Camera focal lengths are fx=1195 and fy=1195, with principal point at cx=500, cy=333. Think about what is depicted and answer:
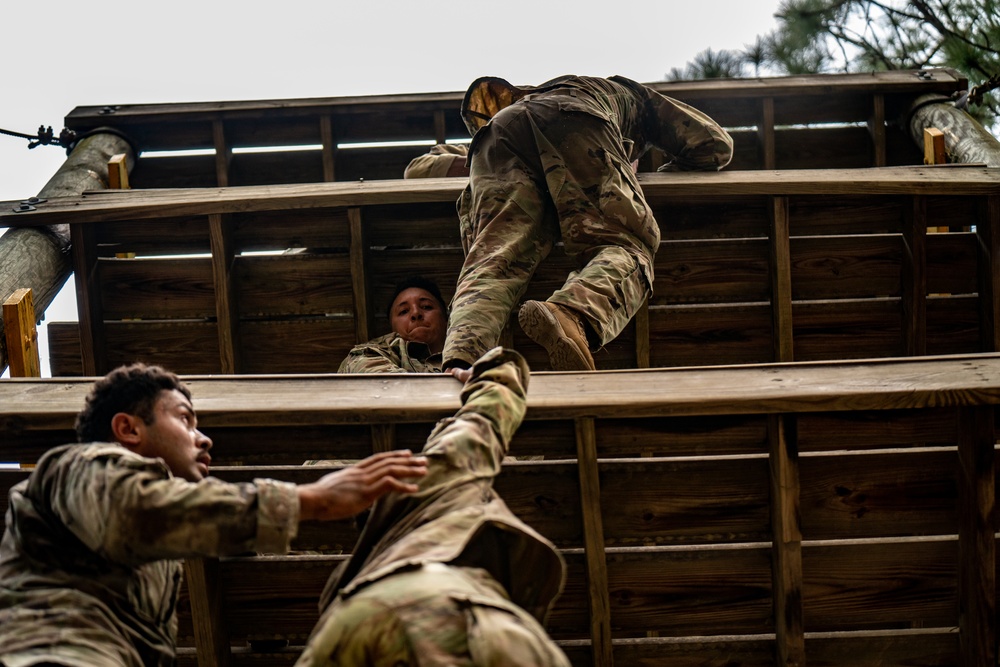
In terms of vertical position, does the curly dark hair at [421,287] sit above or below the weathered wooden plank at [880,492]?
above

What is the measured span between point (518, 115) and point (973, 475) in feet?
7.74

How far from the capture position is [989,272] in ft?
17.7

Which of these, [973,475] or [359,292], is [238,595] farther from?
[973,475]

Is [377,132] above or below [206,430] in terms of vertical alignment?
above

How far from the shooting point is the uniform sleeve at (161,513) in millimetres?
2498

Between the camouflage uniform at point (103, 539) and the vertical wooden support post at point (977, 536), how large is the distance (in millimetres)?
2116

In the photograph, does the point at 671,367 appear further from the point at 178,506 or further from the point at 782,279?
the point at 178,506

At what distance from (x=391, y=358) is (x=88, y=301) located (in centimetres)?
150

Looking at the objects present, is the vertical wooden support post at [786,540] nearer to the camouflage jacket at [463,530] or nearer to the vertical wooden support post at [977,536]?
the vertical wooden support post at [977,536]

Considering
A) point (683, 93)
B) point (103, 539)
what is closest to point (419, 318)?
point (103, 539)

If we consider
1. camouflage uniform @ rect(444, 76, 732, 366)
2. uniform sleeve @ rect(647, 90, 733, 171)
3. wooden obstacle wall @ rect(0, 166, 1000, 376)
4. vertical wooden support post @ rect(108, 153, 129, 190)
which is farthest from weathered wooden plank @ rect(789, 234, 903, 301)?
vertical wooden support post @ rect(108, 153, 129, 190)

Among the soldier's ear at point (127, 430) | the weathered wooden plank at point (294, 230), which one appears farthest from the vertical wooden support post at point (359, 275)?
the soldier's ear at point (127, 430)

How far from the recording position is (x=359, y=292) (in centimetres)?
537

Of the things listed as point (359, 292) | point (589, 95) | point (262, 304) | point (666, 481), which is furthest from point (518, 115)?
point (666, 481)
